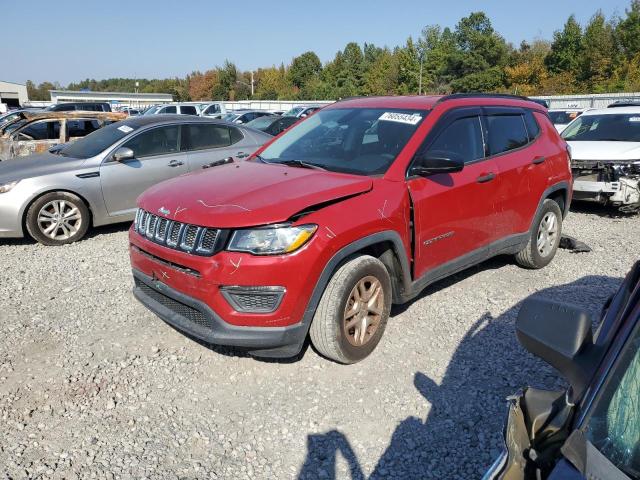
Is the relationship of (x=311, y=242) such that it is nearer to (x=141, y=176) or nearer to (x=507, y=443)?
(x=507, y=443)

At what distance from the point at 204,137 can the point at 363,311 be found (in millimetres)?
5029

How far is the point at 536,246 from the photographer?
17.4ft

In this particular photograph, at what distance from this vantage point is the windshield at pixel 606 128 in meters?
8.73

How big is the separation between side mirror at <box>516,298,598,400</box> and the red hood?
5.60ft

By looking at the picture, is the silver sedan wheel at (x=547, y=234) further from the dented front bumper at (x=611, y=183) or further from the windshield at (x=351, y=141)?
the dented front bumper at (x=611, y=183)

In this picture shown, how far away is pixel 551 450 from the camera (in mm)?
1448

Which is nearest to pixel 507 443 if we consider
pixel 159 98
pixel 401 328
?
pixel 401 328

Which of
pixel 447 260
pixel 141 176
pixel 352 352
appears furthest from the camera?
pixel 141 176

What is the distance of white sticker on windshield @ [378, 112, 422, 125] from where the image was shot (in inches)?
157

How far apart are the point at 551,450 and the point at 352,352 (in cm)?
209

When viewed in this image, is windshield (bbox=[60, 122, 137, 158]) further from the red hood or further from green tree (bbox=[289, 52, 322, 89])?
green tree (bbox=[289, 52, 322, 89])

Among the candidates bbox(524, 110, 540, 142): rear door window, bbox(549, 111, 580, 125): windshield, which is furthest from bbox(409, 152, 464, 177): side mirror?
bbox(549, 111, 580, 125): windshield

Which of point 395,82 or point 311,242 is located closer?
point 311,242

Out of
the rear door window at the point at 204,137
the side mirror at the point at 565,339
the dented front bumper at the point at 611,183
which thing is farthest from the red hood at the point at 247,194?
the dented front bumper at the point at 611,183
